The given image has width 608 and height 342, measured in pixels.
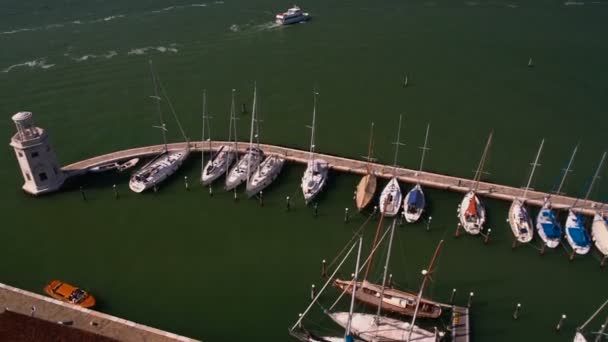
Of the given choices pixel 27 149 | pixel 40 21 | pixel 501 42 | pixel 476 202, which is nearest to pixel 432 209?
pixel 476 202

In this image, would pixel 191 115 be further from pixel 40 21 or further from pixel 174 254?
pixel 40 21

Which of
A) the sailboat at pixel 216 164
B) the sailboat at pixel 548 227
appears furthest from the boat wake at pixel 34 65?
the sailboat at pixel 548 227

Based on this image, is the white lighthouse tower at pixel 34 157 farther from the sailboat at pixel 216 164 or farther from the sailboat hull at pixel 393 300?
the sailboat hull at pixel 393 300

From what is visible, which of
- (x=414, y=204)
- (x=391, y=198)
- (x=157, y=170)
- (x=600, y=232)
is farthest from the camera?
(x=157, y=170)

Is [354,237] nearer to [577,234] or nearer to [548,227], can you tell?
[548,227]

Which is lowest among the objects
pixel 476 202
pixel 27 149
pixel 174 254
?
pixel 174 254

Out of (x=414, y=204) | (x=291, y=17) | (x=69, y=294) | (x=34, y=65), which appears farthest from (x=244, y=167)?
(x=291, y=17)
